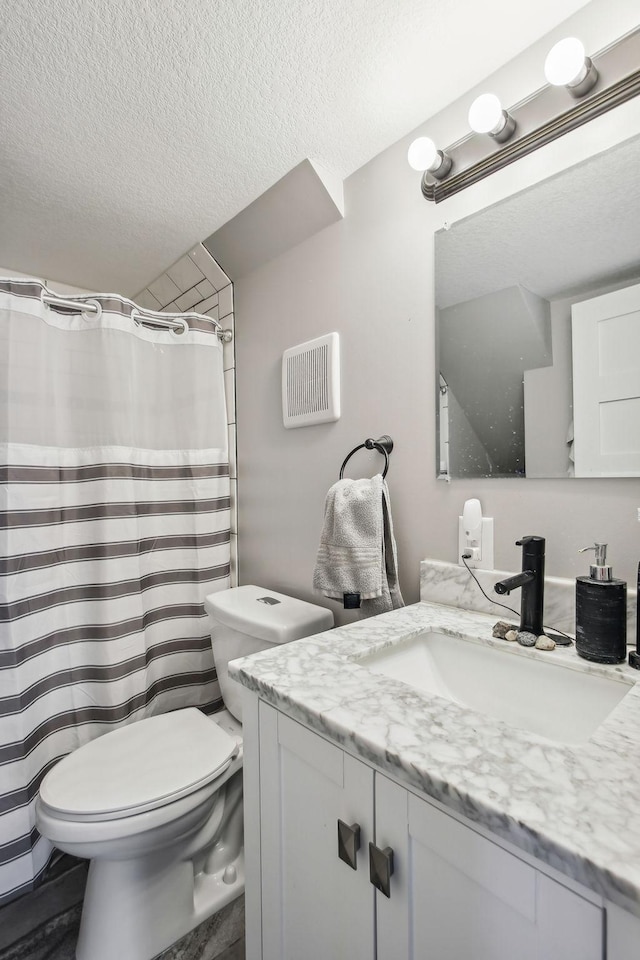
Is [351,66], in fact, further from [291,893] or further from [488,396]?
[291,893]

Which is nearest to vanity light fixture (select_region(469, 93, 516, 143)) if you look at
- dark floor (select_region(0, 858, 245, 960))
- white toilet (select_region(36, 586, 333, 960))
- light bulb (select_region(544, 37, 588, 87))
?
light bulb (select_region(544, 37, 588, 87))

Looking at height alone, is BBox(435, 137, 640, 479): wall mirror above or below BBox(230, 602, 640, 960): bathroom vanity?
above

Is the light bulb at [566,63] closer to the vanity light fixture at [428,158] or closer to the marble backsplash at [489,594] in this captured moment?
the vanity light fixture at [428,158]

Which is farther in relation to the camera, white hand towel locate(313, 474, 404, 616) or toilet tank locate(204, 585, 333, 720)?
toilet tank locate(204, 585, 333, 720)

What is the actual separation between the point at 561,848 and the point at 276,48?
57.1 inches

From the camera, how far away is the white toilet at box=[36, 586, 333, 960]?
1.04 meters

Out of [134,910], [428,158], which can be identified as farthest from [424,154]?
[134,910]

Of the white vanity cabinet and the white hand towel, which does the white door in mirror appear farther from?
the white vanity cabinet

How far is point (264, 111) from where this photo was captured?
3.94 ft

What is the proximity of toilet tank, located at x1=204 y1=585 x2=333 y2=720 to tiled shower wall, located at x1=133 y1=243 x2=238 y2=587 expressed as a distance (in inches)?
15.2

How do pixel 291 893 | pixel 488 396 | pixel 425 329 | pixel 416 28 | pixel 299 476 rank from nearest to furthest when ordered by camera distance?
1. pixel 291 893
2. pixel 416 28
3. pixel 488 396
4. pixel 425 329
5. pixel 299 476

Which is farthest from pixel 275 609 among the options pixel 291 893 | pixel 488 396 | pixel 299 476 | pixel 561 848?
pixel 561 848

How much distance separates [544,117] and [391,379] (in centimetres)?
63

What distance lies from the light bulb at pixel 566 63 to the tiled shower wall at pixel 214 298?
1.28 metres
